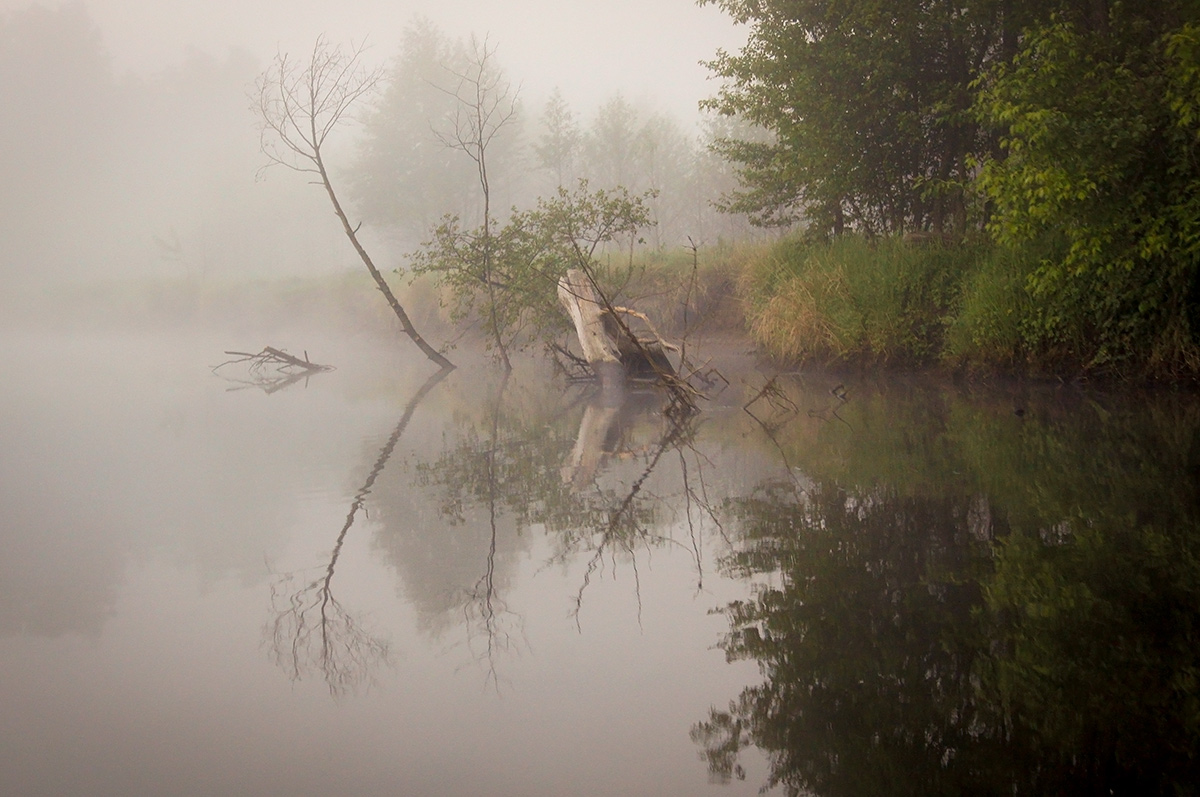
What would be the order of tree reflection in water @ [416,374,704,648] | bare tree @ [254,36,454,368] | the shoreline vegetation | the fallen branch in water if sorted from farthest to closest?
bare tree @ [254,36,454,368] → the fallen branch in water → the shoreline vegetation → tree reflection in water @ [416,374,704,648]

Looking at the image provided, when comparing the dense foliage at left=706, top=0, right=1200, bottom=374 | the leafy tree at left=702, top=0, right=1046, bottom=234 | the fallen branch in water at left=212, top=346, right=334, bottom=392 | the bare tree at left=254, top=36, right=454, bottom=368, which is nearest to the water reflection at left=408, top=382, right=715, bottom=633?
the dense foliage at left=706, top=0, right=1200, bottom=374

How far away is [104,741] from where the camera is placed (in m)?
2.95

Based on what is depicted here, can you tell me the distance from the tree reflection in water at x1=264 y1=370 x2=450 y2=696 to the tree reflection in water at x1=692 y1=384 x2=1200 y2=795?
1.36 meters

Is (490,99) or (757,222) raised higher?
(490,99)

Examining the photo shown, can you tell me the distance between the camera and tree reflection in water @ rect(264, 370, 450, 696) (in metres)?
3.46

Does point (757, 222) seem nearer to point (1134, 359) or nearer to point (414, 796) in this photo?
point (1134, 359)

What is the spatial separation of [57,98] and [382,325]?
38682 millimetres

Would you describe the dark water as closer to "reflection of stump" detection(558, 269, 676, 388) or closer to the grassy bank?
the grassy bank

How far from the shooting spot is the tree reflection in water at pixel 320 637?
3455 millimetres

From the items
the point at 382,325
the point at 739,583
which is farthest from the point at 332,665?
the point at 382,325

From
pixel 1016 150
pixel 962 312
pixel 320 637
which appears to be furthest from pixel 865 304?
pixel 320 637

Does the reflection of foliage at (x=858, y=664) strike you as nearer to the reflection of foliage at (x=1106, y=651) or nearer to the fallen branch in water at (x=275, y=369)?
the reflection of foliage at (x=1106, y=651)

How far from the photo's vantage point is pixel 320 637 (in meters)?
3.78

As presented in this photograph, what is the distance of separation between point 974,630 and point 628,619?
1.34 meters
